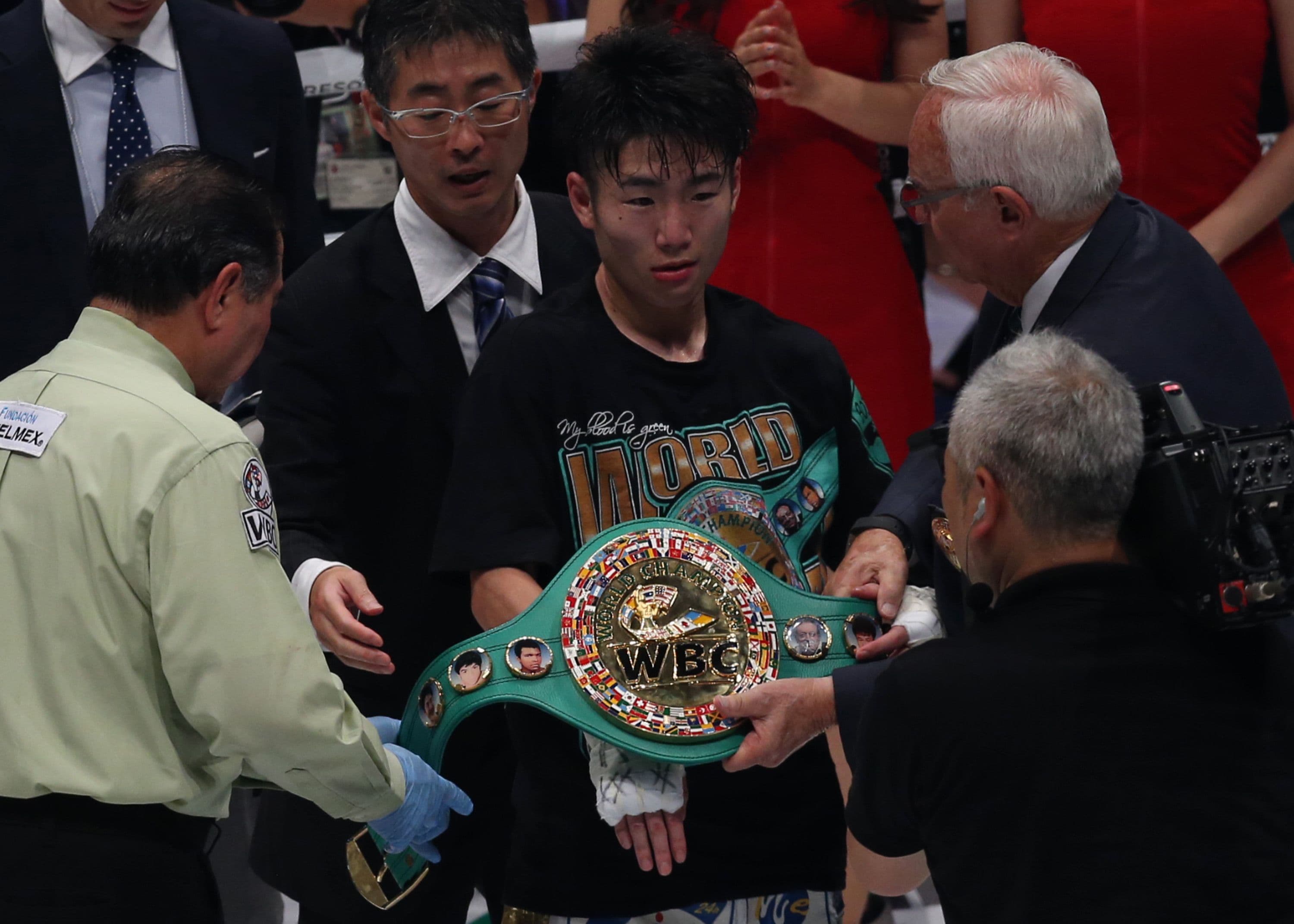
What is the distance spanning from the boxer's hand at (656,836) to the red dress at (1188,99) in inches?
69.4

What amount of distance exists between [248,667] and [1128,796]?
108 centimetres

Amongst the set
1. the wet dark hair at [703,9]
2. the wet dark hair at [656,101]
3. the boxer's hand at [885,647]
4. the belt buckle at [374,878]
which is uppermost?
the wet dark hair at [656,101]

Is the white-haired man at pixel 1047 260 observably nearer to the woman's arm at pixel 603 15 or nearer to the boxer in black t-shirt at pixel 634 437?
the boxer in black t-shirt at pixel 634 437

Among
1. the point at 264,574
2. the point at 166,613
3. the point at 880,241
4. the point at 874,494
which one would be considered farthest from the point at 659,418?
the point at 880,241

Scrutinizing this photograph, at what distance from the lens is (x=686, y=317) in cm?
233

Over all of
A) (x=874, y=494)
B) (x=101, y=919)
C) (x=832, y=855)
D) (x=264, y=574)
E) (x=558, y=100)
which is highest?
(x=558, y=100)

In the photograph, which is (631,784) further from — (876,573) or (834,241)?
(834,241)

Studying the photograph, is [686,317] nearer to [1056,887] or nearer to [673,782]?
[673,782]

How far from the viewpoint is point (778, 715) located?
207cm

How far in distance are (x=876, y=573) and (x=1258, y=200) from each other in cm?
137

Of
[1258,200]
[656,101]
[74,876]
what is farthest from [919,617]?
[1258,200]

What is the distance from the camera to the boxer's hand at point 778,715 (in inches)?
80.7

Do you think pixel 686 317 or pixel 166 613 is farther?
pixel 686 317

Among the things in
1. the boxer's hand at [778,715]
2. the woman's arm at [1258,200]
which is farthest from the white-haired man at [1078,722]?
the woman's arm at [1258,200]
